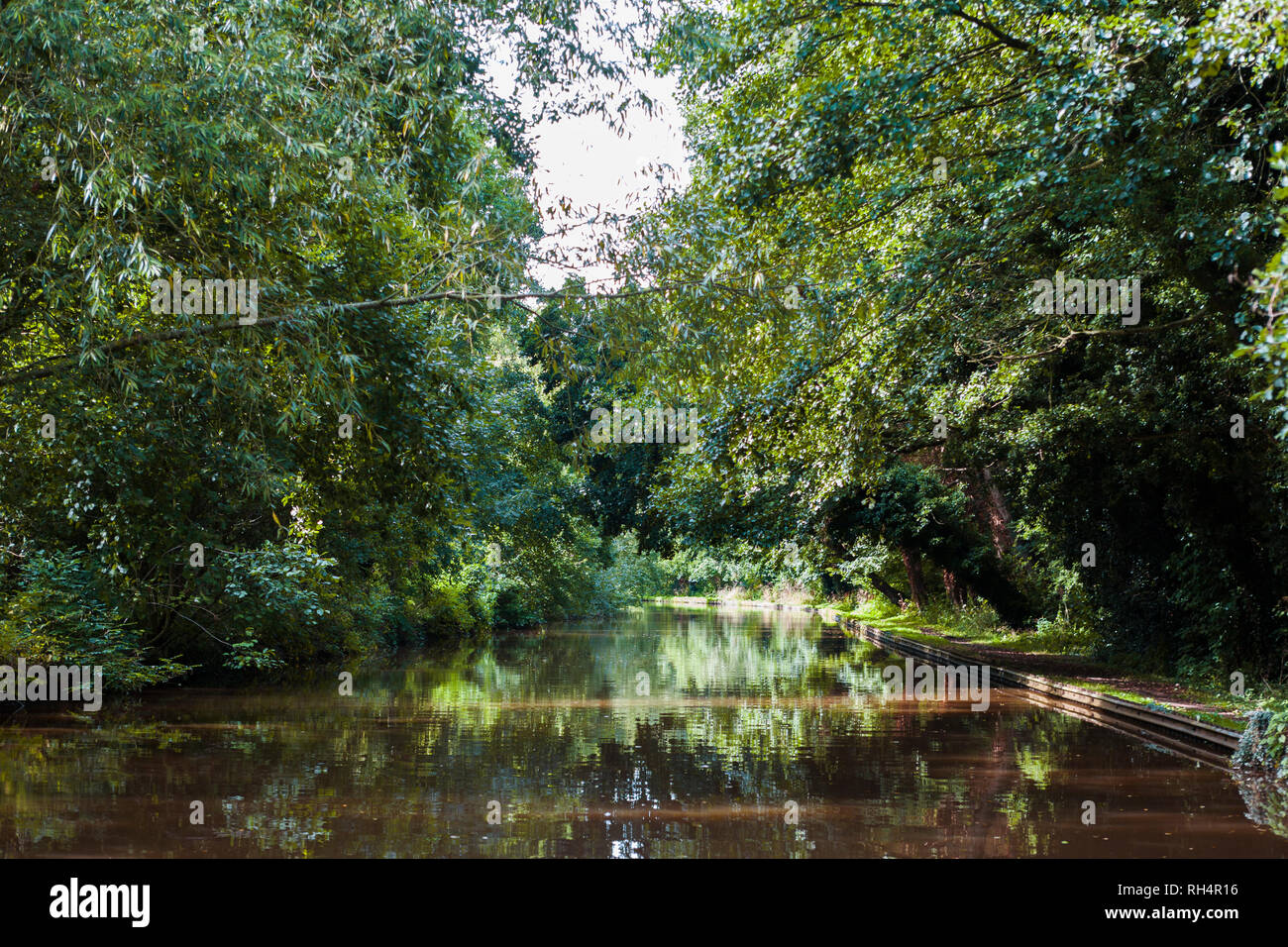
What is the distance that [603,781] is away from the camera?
9906mm

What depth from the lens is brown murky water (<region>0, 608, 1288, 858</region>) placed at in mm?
7645

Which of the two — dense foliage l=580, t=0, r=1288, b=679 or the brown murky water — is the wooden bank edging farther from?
dense foliage l=580, t=0, r=1288, b=679

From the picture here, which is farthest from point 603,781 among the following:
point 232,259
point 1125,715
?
point 1125,715

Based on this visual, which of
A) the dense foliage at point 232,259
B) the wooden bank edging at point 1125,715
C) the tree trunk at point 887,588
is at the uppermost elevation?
the dense foliage at point 232,259

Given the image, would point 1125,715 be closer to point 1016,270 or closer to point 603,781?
point 1016,270

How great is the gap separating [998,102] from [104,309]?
9959mm

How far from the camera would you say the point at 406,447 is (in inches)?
462

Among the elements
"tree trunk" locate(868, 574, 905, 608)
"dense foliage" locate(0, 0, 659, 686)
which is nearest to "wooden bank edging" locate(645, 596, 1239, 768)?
"dense foliage" locate(0, 0, 659, 686)

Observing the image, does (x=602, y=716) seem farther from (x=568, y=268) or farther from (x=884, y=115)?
(x=884, y=115)

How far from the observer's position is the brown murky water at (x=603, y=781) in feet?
25.1

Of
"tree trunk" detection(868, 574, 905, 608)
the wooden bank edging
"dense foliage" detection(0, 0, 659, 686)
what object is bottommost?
"tree trunk" detection(868, 574, 905, 608)

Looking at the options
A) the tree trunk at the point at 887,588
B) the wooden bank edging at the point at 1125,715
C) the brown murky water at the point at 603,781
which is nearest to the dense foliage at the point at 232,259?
the brown murky water at the point at 603,781

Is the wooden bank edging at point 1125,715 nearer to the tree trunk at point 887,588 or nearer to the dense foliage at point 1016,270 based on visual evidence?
the dense foliage at point 1016,270

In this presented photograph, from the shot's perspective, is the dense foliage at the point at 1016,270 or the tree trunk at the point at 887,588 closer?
the dense foliage at the point at 1016,270
